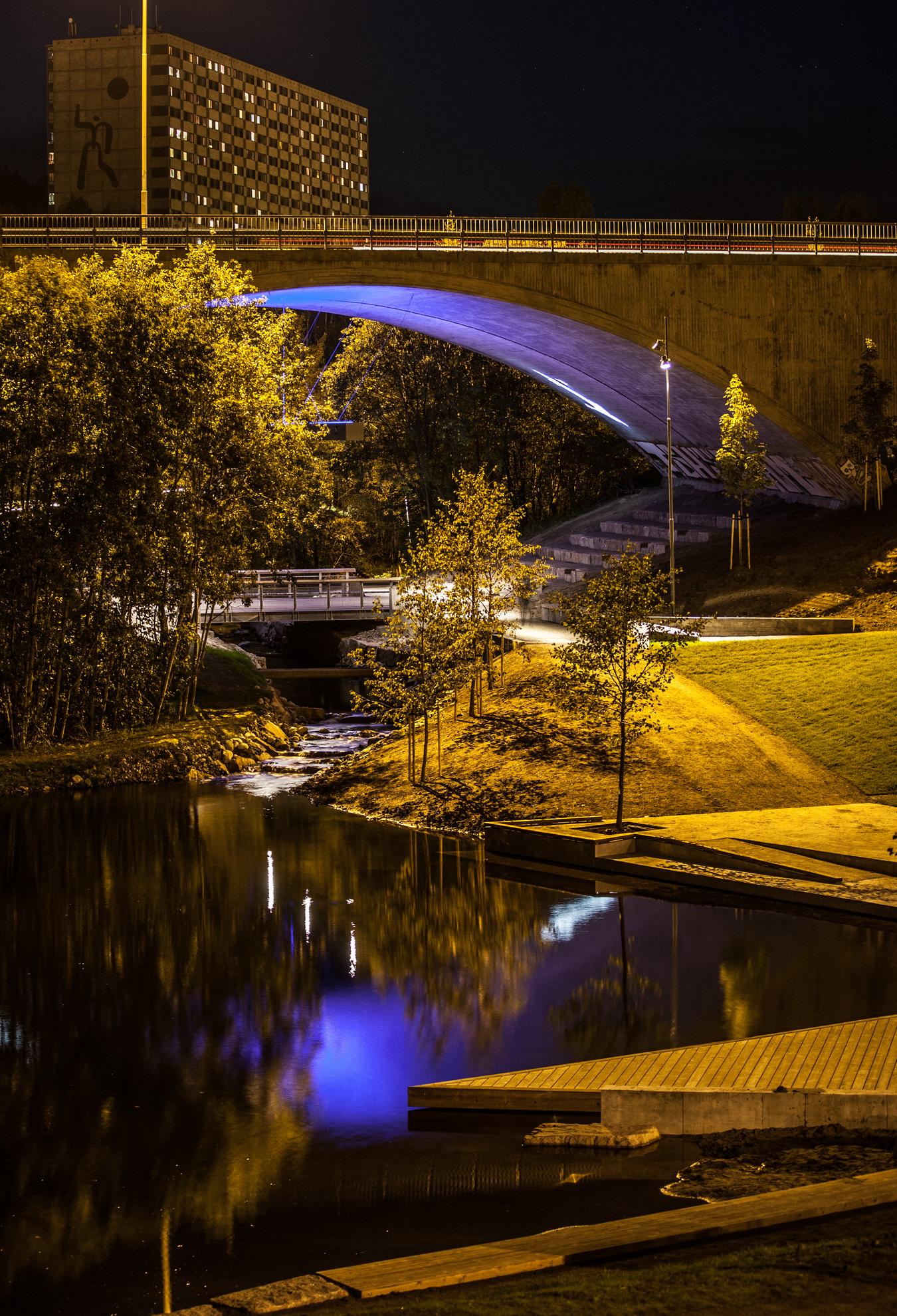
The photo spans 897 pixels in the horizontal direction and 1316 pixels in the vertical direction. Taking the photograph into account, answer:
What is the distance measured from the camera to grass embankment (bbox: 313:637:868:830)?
19141mm

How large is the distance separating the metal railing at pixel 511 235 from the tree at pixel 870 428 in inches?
185

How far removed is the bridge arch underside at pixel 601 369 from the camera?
4238 centimetres

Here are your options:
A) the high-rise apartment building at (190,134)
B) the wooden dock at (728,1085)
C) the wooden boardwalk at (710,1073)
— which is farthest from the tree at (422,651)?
the high-rise apartment building at (190,134)

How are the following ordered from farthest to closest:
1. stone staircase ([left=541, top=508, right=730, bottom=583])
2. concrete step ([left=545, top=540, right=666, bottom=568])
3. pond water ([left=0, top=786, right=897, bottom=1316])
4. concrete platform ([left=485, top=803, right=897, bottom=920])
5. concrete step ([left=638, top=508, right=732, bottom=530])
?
concrete step ([left=638, top=508, right=732, bottom=530]) < concrete step ([left=545, top=540, right=666, bottom=568]) < stone staircase ([left=541, top=508, right=730, bottom=583]) < concrete platform ([left=485, top=803, right=897, bottom=920]) < pond water ([left=0, top=786, right=897, bottom=1316])

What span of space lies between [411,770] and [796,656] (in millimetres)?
7577

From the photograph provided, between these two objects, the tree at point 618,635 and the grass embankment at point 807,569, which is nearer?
the tree at point 618,635

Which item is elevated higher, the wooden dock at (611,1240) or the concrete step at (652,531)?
the concrete step at (652,531)

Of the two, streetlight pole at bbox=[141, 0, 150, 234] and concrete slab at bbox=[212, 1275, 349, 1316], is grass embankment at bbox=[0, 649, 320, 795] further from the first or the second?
concrete slab at bbox=[212, 1275, 349, 1316]

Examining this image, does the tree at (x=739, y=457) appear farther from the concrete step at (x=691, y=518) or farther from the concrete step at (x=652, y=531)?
the concrete step at (x=691, y=518)

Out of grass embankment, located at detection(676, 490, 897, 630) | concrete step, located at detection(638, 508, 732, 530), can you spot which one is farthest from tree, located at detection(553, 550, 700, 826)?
concrete step, located at detection(638, 508, 732, 530)

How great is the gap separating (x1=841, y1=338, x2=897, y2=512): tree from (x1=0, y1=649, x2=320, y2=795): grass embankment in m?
18.4

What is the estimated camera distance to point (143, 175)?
36.6m

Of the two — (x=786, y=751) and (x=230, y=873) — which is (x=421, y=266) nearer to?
(x=786, y=751)

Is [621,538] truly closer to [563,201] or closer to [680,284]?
[680,284]
